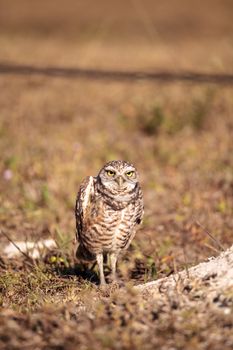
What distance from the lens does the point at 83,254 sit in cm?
461

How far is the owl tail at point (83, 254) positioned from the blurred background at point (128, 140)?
30 cm

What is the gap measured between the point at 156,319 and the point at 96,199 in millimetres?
1235

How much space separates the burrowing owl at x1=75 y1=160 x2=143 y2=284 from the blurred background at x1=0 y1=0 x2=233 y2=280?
1.37ft

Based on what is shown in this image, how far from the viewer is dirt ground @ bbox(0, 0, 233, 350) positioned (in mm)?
3156

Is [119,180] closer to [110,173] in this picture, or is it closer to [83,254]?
[110,173]

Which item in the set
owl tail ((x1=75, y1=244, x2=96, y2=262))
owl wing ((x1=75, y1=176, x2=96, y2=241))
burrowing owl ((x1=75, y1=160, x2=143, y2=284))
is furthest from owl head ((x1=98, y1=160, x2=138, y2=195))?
owl tail ((x1=75, y1=244, x2=96, y2=262))

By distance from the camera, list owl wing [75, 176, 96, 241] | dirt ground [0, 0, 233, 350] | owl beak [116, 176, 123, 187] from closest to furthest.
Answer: dirt ground [0, 0, 233, 350] → owl beak [116, 176, 123, 187] → owl wing [75, 176, 96, 241]

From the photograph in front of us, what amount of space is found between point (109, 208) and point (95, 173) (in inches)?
113

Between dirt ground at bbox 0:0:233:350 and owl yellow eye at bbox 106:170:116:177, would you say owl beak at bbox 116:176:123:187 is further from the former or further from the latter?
dirt ground at bbox 0:0:233:350

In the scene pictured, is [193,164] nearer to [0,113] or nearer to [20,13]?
[0,113]

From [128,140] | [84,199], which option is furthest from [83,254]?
[128,140]

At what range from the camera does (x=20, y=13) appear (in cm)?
2122

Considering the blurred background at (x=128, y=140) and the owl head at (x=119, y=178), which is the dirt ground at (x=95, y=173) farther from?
the owl head at (x=119, y=178)

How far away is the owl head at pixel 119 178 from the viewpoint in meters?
4.20
